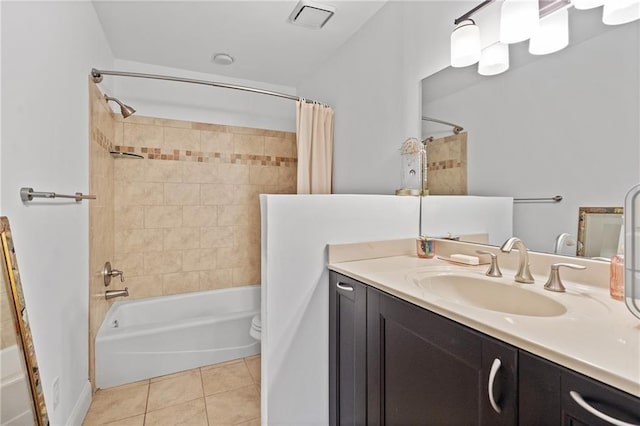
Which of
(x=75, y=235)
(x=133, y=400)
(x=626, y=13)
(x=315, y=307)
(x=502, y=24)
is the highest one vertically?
(x=502, y=24)

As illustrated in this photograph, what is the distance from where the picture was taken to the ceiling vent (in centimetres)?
203

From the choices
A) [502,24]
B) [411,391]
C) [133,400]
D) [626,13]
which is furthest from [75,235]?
[626,13]

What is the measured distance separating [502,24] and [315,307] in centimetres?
149

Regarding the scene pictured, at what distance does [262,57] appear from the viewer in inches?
108

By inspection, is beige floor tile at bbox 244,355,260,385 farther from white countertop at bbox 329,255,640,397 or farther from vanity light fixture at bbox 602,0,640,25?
vanity light fixture at bbox 602,0,640,25

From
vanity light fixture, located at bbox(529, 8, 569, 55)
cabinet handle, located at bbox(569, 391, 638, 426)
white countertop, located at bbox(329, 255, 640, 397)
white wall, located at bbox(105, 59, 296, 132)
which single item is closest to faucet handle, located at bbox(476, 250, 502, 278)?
white countertop, located at bbox(329, 255, 640, 397)

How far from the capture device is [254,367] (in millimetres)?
2330

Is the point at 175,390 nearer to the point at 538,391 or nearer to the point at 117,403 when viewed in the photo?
the point at 117,403

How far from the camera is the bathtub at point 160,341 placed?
208cm

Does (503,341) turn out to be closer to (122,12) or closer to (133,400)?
(133,400)

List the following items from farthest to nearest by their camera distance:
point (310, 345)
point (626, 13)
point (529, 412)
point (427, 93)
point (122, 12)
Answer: point (122, 12) → point (427, 93) → point (310, 345) → point (626, 13) → point (529, 412)

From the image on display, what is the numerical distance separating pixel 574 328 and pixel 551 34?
1082 millimetres

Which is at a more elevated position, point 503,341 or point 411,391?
point 503,341

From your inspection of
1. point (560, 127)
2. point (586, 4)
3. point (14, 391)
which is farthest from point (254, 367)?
point (586, 4)
